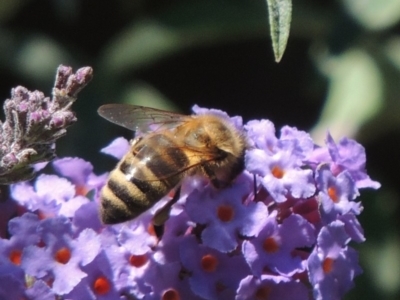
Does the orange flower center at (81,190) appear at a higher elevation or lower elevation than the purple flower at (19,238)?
lower

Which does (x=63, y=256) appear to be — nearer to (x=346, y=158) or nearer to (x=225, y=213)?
(x=225, y=213)

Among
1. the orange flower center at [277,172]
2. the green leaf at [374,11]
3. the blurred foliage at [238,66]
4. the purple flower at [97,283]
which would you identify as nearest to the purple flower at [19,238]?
the purple flower at [97,283]

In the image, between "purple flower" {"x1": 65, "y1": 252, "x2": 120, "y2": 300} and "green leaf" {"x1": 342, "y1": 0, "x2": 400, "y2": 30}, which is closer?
"purple flower" {"x1": 65, "y1": 252, "x2": 120, "y2": 300}

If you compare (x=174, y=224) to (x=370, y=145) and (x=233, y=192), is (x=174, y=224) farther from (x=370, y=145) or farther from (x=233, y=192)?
(x=370, y=145)

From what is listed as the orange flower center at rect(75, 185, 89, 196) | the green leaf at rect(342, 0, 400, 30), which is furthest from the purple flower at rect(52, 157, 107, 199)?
the green leaf at rect(342, 0, 400, 30)

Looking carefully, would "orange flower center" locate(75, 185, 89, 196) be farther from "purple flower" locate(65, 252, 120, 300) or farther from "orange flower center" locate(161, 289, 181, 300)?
"orange flower center" locate(161, 289, 181, 300)

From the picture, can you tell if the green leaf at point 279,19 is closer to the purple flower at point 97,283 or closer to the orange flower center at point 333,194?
the orange flower center at point 333,194

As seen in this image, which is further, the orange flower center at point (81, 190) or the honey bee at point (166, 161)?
the orange flower center at point (81, 190)
